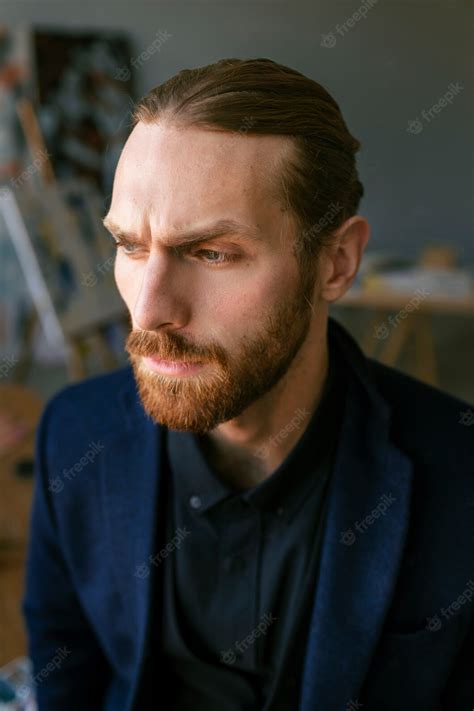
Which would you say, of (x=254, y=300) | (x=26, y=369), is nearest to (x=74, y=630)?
Result: (x=254, y=300)

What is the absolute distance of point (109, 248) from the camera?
221 centimetres

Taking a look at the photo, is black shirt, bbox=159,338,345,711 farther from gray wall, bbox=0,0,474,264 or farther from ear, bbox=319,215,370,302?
gray wall, bbox=0,0,474,264

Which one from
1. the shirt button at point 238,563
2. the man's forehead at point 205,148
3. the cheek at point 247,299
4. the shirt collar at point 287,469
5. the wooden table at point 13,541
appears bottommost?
the wooden table at point 13,541

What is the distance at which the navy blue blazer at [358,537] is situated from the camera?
0.80 metres

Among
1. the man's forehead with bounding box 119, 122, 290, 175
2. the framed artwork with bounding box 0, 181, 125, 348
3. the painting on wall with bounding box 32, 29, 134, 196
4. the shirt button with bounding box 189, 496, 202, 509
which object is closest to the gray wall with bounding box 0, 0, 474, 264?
the man's forehead with bounding box 119, 122, 290, 175

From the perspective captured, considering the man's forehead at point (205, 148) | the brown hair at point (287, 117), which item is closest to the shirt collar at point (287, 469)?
the brown hair at point (287, 117)

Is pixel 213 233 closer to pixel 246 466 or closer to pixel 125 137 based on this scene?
pixel 125 137

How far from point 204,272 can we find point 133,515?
15.8 inches

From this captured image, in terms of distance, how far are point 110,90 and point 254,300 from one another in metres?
3.02

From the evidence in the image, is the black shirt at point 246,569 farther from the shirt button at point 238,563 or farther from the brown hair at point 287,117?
the brown hair at point 287,117

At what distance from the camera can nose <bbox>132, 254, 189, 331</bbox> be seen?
68 cm

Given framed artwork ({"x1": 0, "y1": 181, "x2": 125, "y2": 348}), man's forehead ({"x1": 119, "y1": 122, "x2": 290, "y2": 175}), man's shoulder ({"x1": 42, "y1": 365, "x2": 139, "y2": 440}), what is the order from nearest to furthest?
man's forehead ({"x1": 119, "y1": 122, "x2": 290, "y2": 175}), man's shoulder ({"x1": 42, "y1": 365, "x2": 139, "y2": 440}), framed artwork ({"x1": 0, "y1": 181, "x2": 125, "y2": 348})

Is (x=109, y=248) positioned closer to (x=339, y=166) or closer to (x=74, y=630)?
(x=74, y=630)

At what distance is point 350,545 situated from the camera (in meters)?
0.82
